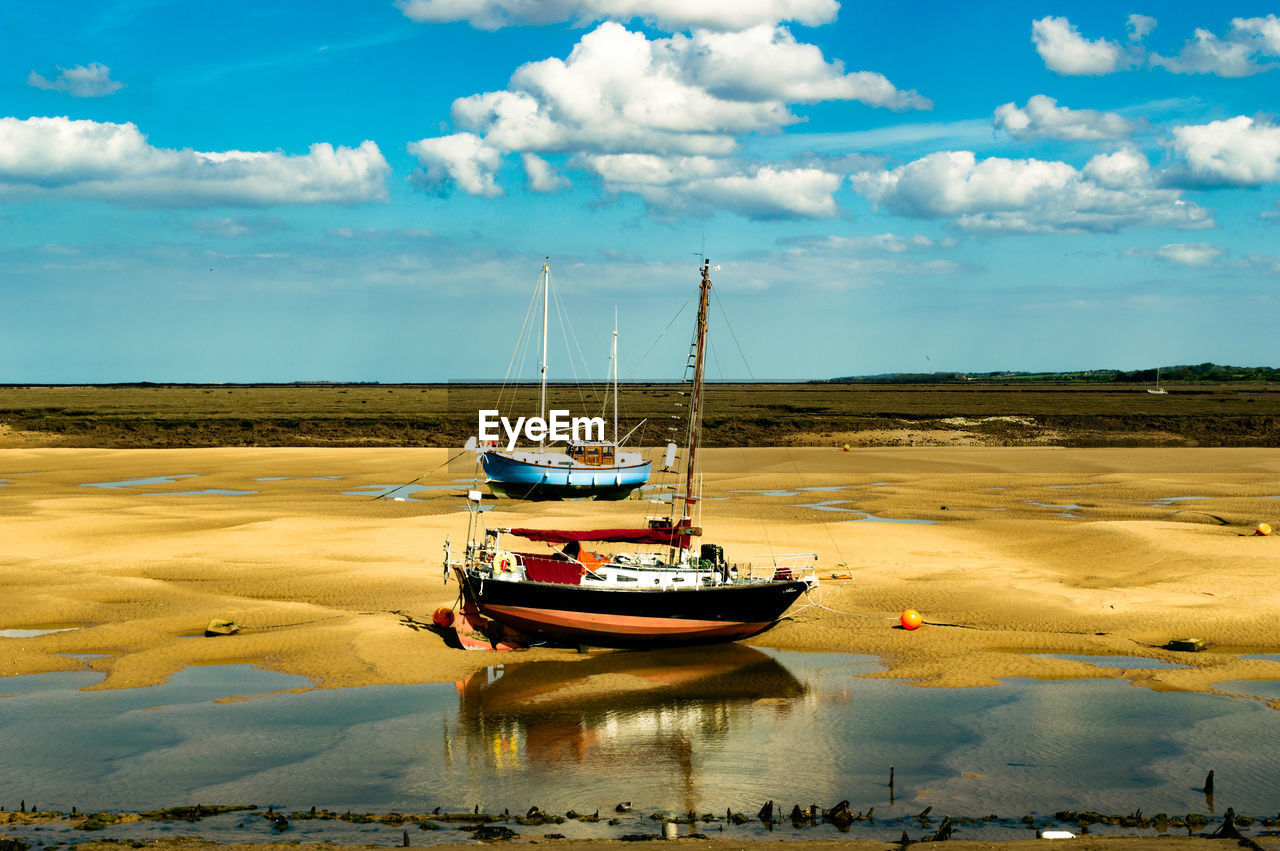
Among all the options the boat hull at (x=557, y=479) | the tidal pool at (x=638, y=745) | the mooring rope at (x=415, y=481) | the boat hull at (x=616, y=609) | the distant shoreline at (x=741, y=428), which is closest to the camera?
the tidal pool at (x=638, y=745)

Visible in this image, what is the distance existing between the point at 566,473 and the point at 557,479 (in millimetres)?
564

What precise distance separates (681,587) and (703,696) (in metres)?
3.15

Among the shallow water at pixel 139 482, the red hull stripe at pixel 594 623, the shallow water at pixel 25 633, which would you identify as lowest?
the shallow water at pixel 25 633

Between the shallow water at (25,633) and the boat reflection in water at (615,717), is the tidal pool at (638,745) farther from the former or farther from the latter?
the shallow water at (25,633)

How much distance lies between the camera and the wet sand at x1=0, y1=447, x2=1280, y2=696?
81.4 feet

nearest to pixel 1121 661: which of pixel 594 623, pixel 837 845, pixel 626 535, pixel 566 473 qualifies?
pixel 626 535

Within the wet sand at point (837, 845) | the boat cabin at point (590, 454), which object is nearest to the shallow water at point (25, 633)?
the wet sand at point (837, 845)

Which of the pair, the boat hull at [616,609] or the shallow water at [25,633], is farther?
the shallow water at [25,633]

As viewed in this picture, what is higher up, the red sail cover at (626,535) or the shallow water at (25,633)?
the red sail cover at (626,535)

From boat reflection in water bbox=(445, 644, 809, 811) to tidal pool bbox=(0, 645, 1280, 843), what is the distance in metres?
0.06

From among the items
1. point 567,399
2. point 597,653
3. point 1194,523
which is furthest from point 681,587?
point 567,399

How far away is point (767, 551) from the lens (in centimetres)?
3591

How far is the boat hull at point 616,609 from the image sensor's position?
24.7 meters

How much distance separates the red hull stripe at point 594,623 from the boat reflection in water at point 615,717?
641 mm
